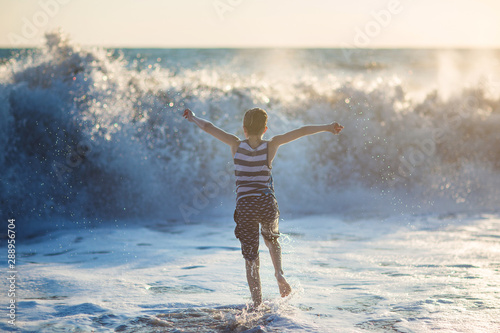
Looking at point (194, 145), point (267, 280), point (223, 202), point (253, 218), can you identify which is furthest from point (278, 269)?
point (194, 145)

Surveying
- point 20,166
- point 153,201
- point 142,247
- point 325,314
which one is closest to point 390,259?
point 325,314

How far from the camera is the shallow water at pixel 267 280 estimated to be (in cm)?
→ 379

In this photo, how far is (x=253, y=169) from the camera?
388cm

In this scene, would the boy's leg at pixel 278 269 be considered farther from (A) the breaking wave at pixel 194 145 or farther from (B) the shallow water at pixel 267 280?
(A) the breaking wave at pixel 194 145

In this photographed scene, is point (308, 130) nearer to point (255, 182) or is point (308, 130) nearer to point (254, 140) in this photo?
point (254, 140)

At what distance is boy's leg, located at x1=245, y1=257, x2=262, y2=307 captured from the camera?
3.99 metres

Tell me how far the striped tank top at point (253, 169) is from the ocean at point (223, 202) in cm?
96

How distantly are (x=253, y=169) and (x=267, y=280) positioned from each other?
1.54m

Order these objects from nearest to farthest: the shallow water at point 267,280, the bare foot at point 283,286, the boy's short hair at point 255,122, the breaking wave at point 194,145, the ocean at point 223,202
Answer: the shallow water at point 267,280 < the boy's short hair at point 255,122 < the bare foot at point 283,286 < the ocean at point 223,202 < the breaking wave at point 194,145

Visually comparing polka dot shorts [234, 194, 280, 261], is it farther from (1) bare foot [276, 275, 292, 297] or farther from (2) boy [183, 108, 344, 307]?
(1) bare foot [276, 275, 292, 297]

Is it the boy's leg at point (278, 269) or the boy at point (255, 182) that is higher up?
the boy at point (255, 182)

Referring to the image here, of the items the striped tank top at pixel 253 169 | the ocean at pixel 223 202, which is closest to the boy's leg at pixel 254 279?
the ocean at pixel 223 202

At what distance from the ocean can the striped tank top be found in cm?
96

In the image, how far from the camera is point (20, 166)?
8773mm
